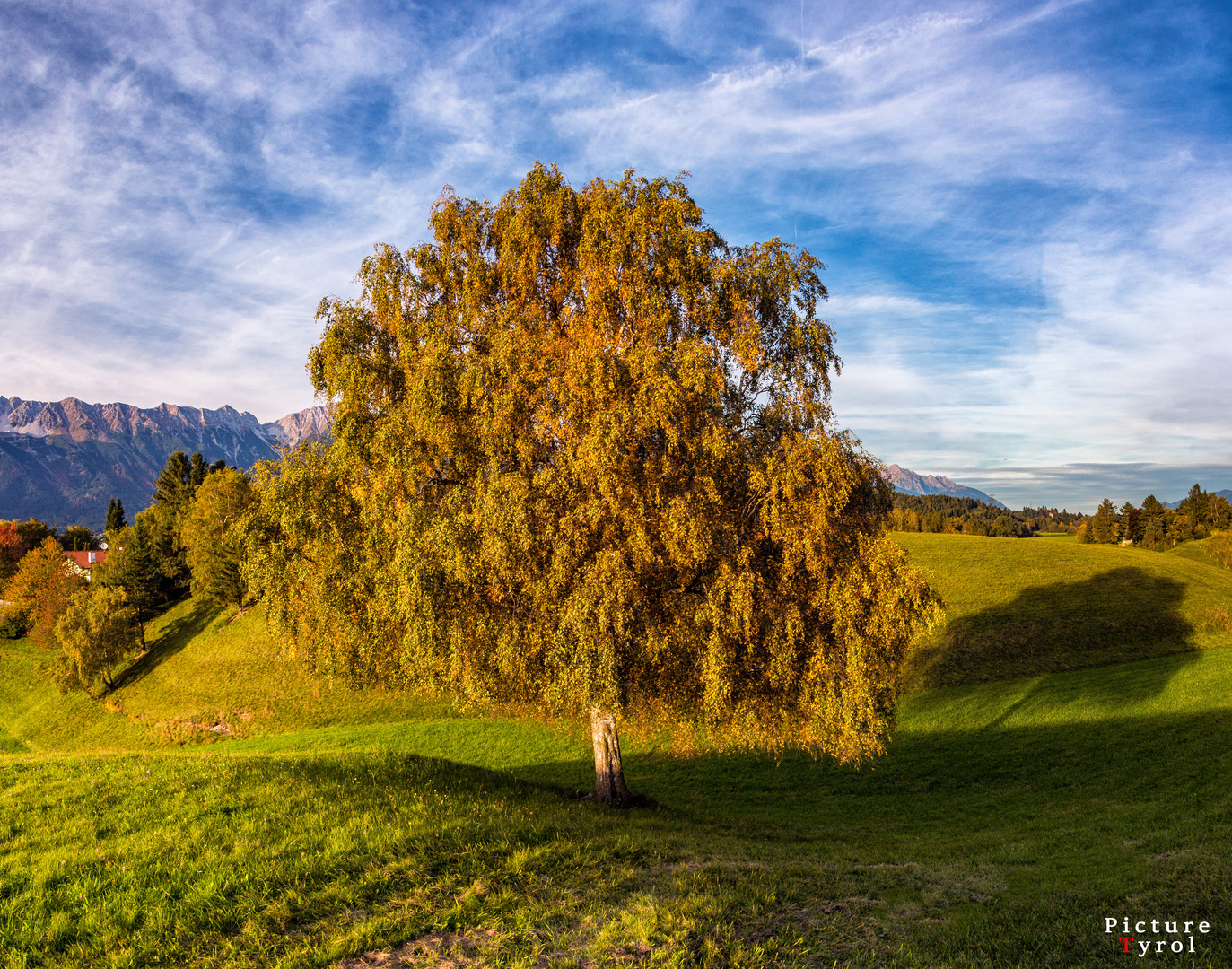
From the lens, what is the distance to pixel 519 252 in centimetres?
1741

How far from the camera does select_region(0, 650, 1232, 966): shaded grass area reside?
744cm

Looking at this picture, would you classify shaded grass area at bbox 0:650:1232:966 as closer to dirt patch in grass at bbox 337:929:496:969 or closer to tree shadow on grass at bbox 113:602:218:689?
dirt patch in grass at bbox 337:929:496:969

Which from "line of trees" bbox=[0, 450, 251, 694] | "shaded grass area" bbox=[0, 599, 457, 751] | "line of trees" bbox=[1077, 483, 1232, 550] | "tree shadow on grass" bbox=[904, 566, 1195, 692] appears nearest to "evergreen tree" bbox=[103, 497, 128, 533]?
"line of trees" bbox=[0, 450, 251, 694]

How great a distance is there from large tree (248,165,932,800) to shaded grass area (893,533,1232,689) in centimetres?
2694

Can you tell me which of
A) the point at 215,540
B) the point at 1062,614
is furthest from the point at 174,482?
the point at 1062,614

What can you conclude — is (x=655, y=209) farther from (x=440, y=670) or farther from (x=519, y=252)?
(x=440, y=670)

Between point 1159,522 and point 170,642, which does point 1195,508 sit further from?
point 170,642

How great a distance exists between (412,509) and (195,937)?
8.42 m

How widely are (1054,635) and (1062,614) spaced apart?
4.41 metres

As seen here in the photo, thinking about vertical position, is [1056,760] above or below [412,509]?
below

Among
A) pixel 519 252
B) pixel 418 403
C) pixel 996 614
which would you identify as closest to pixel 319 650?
pixel 418 403

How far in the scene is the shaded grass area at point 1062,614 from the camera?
39.8 metres

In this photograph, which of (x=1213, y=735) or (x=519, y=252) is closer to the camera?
(x=519, y=252)

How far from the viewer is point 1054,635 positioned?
139ft
